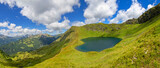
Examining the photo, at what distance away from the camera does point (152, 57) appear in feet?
66.9

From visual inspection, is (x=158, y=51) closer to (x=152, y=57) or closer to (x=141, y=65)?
(x=152, y=57)

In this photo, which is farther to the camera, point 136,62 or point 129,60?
point 129,60

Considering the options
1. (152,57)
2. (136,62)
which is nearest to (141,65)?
(136,62)

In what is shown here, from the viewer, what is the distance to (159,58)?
18.9 m

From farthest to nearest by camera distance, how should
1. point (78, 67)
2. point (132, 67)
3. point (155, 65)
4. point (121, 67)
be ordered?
point (78, 67) < point (121, 67) < point (132, 67) < point (155, 65)

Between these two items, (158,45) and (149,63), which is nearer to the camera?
(149,63)

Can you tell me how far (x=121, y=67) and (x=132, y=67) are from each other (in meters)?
3.29

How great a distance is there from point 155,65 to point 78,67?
33.5 m

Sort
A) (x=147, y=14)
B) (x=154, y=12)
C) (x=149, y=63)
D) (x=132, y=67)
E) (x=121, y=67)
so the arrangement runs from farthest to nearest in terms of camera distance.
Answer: (x=147, y=14), (x=154, y=12), (x=121, y=67), (x=132, y=67), (x=149, y=63)

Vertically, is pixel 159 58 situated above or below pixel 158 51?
below

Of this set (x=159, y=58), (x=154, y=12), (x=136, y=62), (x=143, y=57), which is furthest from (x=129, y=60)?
(x=154, y=12)

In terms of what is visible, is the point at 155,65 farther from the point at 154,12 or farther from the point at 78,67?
the point at 154,12

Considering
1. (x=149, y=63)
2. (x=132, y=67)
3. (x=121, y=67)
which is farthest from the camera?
(x=121, y=67)

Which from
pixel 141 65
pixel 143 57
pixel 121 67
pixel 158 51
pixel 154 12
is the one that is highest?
pixel 154 12
